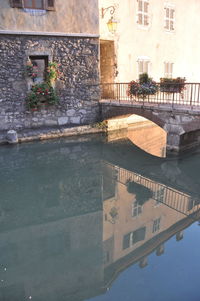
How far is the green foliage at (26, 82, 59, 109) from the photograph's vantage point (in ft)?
28.4

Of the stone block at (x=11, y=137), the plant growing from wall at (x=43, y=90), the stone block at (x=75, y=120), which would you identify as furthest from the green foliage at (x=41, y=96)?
the stone block at (x=11, y=137)

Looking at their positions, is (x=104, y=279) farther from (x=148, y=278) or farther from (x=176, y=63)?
(x=176, y=63)

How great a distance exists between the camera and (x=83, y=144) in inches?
331

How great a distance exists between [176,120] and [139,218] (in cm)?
368

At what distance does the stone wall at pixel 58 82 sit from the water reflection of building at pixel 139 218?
437 centimetres

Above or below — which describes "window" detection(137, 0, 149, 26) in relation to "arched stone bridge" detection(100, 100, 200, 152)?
above

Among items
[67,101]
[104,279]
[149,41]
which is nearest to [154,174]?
[104,279]

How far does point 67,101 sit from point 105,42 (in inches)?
129

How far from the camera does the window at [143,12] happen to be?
34.7ft

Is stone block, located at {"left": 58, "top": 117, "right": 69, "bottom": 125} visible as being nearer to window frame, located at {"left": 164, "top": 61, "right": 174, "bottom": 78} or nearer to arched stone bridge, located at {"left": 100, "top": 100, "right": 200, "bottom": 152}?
arched stone bridge, located at {"left": 100, "top": 100, "right": 200, "bottom": 152}

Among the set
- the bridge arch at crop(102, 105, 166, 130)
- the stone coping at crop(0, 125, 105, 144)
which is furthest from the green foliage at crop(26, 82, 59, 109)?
the bridge arch at crop(102, 105, 166, 130)

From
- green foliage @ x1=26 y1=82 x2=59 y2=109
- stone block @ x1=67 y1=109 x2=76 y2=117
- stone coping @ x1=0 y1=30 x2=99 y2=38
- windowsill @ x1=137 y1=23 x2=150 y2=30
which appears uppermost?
windowsill @ x1=137 y1=23 x2=150 y2=30

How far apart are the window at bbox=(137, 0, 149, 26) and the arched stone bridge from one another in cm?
483

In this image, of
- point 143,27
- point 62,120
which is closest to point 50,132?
point 62,120
